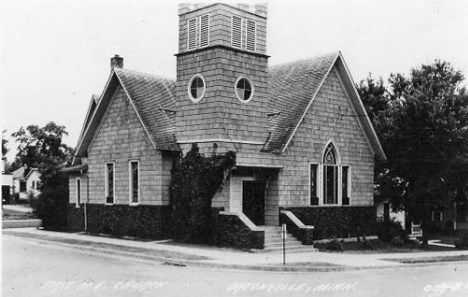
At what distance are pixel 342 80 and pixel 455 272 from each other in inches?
475

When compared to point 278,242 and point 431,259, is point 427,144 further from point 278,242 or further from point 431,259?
point 278,242

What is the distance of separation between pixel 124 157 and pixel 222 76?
676 cm

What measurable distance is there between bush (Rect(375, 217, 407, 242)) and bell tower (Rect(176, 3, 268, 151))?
748cm

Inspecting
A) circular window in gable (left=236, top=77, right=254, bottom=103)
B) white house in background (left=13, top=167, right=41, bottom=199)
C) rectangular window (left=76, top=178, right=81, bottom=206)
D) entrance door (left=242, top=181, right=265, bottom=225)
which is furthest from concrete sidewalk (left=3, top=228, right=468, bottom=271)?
white house in background (left=13, top=167, right=41, bottom=199)

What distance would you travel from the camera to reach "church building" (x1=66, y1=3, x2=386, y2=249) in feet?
74.0

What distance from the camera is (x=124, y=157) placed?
26.2 meters

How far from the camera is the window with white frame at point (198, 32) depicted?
22.7m

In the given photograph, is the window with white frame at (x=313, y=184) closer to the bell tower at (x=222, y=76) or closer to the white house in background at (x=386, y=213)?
the bell tower at (x=222, y=76)

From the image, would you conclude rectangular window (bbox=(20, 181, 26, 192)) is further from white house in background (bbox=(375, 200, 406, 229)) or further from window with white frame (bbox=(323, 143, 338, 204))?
window with white frame (bbox=(323, 143, 338, 204))

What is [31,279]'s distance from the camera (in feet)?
46.1

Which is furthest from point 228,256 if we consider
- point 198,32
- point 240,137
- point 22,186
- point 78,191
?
point 22,186

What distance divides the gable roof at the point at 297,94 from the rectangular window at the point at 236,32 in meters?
3.97

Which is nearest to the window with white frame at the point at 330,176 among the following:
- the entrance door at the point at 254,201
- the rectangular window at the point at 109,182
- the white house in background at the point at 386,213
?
the entrance door at the point at 254,201

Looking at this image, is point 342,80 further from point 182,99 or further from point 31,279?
point 31,279
